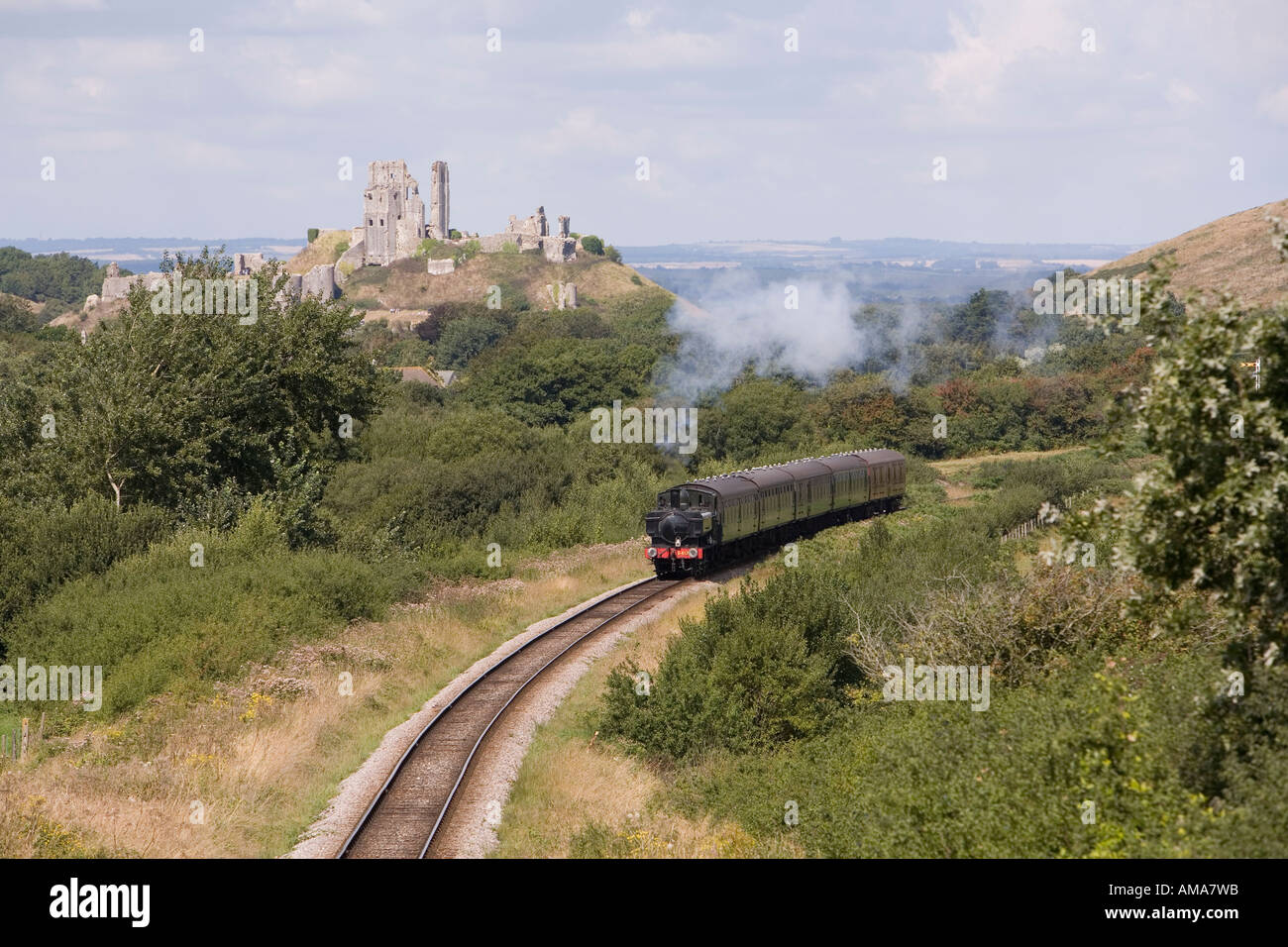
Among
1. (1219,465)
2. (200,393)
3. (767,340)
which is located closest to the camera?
(1219,465)

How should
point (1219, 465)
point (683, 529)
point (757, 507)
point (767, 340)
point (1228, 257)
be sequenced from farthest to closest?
point (1228, 257) → point (767, 340) → point (757, 507) → point (683, 529) → point (1219, 465)

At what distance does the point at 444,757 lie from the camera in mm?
21500

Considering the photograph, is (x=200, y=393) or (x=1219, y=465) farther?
(x=200, y=393)

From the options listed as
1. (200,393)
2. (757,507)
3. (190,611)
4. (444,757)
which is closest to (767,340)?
(757,507)

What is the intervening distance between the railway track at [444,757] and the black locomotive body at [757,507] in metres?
5.11

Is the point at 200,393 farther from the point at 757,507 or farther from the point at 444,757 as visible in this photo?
the point at 444,757

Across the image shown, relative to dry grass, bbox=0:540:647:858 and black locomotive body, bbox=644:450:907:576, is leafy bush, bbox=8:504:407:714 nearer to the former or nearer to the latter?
dry grass, bbox=0:540:647:858

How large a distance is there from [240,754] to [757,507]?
2280 cm

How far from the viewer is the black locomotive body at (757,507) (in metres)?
37.6

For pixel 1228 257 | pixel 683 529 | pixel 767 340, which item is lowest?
pixel 683 529

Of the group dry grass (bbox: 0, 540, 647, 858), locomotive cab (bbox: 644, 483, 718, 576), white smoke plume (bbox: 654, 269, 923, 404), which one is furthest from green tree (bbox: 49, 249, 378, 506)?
white smoke plume (bbox: 654, 269, 923, 404)
